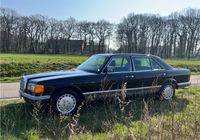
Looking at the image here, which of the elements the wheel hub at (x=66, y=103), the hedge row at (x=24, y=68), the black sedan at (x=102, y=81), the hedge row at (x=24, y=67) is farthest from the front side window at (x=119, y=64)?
the hedge row at (x=24, y=68)

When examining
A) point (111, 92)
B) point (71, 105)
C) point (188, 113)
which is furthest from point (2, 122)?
point (188, 113)

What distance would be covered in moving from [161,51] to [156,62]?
7036cm

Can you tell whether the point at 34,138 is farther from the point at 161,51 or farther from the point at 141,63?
the point at 161,51

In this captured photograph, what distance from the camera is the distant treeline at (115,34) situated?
6956 centimetres

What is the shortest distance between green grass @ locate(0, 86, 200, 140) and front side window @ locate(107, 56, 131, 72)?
928mm

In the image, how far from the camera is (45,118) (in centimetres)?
606

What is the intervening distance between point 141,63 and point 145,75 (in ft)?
1.37

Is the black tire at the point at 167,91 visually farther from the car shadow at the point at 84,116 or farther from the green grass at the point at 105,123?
the green grass at the point at 105,123

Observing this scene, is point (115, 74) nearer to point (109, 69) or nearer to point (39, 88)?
point (109, 69)

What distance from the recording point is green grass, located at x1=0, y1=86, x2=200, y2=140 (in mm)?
3490

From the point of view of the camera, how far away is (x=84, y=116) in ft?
20.9

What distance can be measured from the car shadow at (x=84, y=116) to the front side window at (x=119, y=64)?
2.98 ft

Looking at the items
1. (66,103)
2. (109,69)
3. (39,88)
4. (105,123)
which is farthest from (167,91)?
(105,123)

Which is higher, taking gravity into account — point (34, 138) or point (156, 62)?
point (156, 62)
